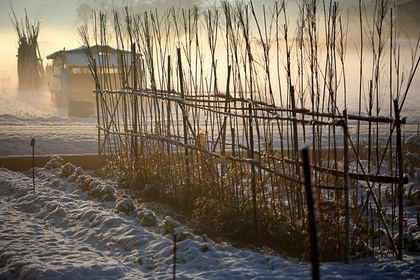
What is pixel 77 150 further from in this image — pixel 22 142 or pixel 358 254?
→ pixel 358 254

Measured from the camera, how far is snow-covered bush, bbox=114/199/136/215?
3204 millimetres

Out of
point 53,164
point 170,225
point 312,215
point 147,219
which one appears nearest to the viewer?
point 312,215

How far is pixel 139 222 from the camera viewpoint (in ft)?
9.92

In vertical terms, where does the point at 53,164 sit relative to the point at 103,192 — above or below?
above

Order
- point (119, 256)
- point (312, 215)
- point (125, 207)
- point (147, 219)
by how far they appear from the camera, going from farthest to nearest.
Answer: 1. point (125, 207)
2. point (147, 219)
3. point (119, 256)
4. point (312, 215)

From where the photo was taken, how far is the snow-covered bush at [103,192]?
360 centimetres

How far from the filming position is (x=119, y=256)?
2.41 meters

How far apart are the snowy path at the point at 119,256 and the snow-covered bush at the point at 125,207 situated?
0.06 metres

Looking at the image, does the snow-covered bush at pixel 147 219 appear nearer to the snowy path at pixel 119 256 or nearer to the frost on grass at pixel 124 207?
the snowy path at pixel 119 256

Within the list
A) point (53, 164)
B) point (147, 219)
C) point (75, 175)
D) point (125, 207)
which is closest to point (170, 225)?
point (147, 219)

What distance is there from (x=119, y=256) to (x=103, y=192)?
1352 mm

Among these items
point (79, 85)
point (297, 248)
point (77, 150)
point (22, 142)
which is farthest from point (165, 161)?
point (79, 85)

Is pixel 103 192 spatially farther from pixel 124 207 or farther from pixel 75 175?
pixel 75 175

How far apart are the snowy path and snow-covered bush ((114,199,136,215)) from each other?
0.06 meters
